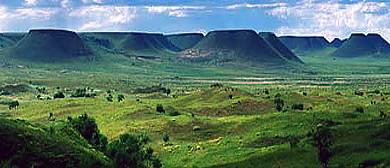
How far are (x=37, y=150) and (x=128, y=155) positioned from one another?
12.2 metres

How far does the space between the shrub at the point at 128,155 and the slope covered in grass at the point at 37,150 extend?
3961 mm

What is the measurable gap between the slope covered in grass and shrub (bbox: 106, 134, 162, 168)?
13.0 feet

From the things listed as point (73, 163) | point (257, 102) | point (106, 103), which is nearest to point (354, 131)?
point (73, 163)

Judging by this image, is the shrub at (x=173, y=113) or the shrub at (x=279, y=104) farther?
the shrub at (x=279, y=104)

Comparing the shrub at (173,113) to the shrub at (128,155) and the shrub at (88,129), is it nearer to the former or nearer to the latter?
the shrub at (88,129)

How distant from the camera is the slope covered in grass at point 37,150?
46.3 meters

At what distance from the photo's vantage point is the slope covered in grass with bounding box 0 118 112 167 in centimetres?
4628

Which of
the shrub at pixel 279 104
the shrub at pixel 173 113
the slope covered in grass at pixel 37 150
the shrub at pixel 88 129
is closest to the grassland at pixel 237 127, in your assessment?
the shrub at pixel 173 113

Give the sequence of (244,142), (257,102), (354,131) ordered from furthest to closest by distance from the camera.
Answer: (257,102), (244,142), (354,131)

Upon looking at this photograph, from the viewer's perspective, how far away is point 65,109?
124375mm

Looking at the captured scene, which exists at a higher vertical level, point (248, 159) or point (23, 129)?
point (23, 129)

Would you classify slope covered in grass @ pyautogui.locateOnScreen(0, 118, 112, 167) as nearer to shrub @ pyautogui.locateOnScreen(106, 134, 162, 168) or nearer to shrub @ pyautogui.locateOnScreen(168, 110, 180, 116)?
shrub @ pyautogui.locateOnScreen(106, 134, 162, 168)

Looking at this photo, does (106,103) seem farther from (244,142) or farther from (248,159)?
(248,159)

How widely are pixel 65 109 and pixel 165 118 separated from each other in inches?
1456
